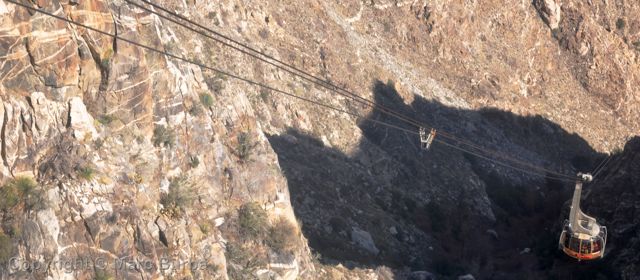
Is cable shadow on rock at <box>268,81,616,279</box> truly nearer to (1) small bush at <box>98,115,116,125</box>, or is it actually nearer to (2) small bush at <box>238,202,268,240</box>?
(2) small bush at <box>238,202,268,240</box>

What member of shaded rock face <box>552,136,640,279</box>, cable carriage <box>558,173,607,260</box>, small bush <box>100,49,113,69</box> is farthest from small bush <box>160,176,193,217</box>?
shaded rock face <box>552,136,640,279</box>

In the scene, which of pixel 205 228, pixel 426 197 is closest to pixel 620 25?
pixel 426 197

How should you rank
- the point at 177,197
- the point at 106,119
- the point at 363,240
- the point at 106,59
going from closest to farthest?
the point at 106,59 → the point at 106,119 → the point at 177,197 → the point at 363,240

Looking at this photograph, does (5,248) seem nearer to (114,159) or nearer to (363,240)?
(114,159)

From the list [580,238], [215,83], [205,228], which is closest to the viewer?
[205,228]

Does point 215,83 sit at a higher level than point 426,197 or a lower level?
higher

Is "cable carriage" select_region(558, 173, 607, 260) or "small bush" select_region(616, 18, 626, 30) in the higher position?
"small bush" select_region(616, 18, 626, 30)
